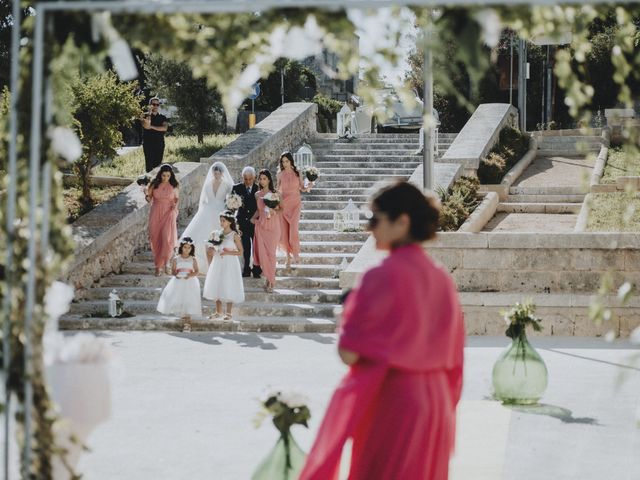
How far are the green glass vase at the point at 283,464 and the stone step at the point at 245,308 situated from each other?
8.42 m

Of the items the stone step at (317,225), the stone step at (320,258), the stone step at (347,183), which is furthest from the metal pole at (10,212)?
the stone step at (347,183)

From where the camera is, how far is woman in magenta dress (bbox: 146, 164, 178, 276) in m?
15.8

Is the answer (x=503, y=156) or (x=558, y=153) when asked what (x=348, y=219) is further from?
(x=558, y=153)

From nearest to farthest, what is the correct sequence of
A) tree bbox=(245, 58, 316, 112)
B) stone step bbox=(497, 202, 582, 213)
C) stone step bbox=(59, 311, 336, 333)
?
stone step bbox=(59, 311, 336, 333) → stone step bbox=(497, 202, 582, 213) → tree bbox=(245, 58, 316, 112)

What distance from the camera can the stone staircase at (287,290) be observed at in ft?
46.3

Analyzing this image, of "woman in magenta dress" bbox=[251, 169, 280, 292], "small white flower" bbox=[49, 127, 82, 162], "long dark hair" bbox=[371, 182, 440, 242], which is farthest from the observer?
"woman in magenta dress" bbox=[251, 169, 280, 292]

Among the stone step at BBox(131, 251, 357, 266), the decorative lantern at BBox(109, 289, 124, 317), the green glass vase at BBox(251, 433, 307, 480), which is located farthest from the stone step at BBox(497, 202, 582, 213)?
the green glass vase at BBox(251, 433, 307, 480)

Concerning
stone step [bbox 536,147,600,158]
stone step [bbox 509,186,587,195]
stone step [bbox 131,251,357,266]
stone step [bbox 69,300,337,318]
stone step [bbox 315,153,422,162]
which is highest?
stone step [bbox 536,147,600,158]

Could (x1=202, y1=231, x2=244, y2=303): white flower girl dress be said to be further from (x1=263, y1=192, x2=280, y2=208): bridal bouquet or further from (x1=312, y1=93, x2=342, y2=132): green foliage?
(x1=312, y1=93, x2=342, y2=132): green foliage

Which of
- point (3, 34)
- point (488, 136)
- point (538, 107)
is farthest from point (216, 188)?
point (538, 107)

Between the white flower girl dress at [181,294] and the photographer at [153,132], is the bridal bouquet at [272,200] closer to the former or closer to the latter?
the white flower girl dress at [181,294]

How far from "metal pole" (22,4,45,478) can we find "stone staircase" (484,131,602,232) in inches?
499

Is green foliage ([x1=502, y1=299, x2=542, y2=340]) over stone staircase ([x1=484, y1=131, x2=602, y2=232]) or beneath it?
beneath

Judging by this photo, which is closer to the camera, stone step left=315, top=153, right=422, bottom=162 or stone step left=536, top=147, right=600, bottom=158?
stone step left=315, top=153, right=422, bottom=162
